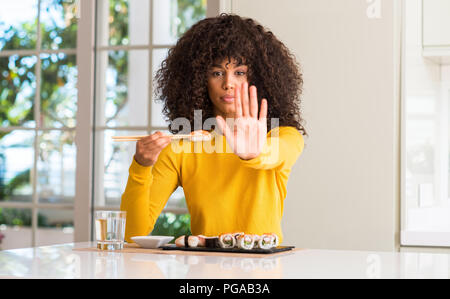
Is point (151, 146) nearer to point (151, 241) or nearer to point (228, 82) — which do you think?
point (151, 241)

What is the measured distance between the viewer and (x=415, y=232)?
2416mm

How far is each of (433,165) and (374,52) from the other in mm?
695

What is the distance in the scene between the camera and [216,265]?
127cm

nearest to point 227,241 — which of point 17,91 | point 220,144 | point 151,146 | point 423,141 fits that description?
point 151,146

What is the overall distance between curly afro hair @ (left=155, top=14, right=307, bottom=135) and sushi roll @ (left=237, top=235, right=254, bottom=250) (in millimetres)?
618

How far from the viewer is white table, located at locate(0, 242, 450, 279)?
1.13 metres

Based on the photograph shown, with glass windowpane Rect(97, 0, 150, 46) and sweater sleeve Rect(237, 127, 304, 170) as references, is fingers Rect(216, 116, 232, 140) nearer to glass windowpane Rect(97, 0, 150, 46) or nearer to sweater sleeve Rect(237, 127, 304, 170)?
sweater sleeve Rect(237, 127, 304, 170)

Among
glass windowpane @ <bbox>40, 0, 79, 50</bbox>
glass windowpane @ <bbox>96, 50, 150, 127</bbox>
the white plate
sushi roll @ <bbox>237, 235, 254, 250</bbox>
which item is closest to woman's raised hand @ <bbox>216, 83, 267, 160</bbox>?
sushi roll @ <bbox>237, 235, 254, 250</bbox>

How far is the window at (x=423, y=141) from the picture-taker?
2.45 meters

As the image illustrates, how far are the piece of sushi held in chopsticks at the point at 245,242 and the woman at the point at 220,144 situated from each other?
192mm

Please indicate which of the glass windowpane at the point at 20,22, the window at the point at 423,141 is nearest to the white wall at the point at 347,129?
the window at the point at 423,141

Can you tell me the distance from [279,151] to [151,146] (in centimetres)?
35
